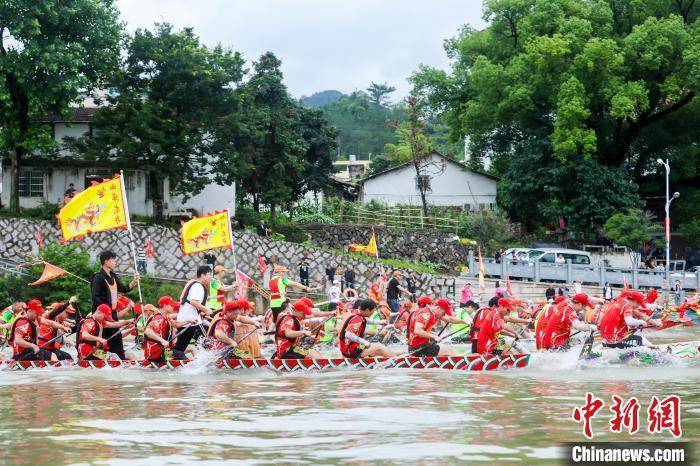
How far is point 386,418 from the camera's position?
45.8 ft

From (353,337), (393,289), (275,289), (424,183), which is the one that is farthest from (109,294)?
(424,183)

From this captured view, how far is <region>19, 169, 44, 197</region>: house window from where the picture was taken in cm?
4638

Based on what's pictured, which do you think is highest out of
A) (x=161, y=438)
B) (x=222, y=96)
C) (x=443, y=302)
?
(x=222, y=96)

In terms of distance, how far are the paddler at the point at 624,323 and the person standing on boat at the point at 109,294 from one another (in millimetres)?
9083

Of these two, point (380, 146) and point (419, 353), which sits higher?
point (380, 146)

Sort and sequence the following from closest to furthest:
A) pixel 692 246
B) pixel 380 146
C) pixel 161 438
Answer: pixel 161 438, pixel 692 246, pixel 380 146

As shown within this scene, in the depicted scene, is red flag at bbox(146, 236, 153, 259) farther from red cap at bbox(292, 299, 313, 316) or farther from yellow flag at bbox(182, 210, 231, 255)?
red cap at bbox(292, 299, 313, 316)

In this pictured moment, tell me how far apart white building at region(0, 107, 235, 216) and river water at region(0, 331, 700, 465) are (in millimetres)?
27512

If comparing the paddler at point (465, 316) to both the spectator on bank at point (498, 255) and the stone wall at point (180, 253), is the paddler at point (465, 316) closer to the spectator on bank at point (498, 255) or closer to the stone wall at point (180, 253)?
the stone wall at point (180, 253)

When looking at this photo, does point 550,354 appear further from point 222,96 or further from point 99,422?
point 222,96

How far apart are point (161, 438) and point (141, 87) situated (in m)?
32.3

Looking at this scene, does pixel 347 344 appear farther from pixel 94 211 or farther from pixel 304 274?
pixel 304 274

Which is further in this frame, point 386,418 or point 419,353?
point 419,353

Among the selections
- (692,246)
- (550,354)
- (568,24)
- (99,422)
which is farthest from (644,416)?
(692,246)
